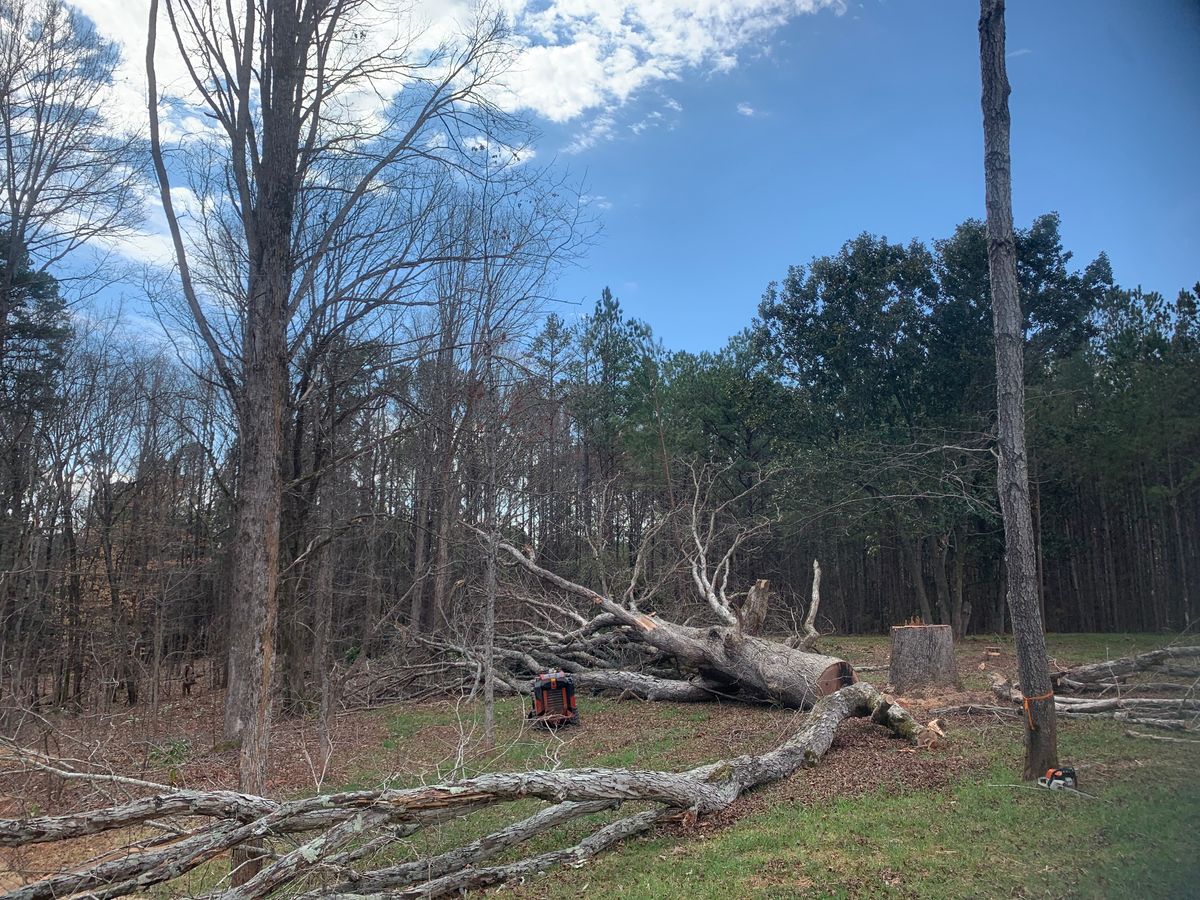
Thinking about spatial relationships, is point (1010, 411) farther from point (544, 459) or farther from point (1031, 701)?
point (544, 459)

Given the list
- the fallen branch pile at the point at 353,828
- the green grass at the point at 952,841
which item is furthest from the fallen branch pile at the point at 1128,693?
the fallen branch pile at the point at 353,828

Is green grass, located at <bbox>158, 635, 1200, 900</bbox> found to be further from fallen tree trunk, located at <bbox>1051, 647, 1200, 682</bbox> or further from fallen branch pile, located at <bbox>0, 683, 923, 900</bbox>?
fallen tree trunk, located at <bbox>1051, 647, 1200, 682</bbox>

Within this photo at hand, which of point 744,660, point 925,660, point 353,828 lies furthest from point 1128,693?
point 353,828

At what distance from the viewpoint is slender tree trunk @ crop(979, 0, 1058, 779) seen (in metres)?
5.52

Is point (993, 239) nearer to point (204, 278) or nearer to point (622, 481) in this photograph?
point (204, 278)

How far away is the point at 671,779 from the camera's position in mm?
5648

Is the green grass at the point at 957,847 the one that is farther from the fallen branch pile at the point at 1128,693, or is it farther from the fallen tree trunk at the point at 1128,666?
the fallen tree trunk at the point at 1128,666

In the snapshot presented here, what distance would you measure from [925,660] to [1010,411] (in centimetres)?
479

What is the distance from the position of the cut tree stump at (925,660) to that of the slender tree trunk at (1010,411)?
12.4ft

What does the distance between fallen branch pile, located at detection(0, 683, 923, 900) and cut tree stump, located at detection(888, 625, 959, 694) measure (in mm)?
4415

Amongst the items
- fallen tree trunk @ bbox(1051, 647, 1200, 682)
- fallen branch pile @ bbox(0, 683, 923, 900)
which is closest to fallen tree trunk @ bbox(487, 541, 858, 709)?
fallen tree trunk @ bbox(1051, 647, 1200, 682)

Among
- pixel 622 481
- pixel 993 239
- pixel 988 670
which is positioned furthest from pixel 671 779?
pixel 622 481

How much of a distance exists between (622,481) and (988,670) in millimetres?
12201

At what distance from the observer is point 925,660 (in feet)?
31.4
